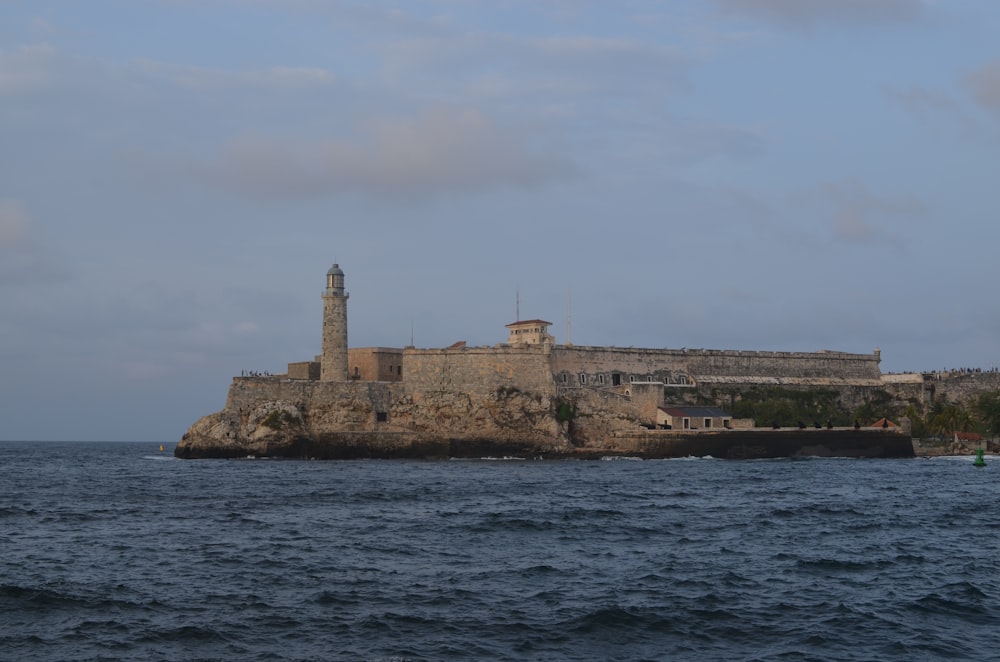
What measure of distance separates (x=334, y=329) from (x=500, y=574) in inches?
1803

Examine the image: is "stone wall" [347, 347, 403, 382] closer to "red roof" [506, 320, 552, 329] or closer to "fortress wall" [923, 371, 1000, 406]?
"red roof" [506, 320, 552, 329]

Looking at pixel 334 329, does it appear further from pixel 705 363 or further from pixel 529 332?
pixel 705 363

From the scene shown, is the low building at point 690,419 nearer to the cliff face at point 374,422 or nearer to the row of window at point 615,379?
the row of window at point 615,379

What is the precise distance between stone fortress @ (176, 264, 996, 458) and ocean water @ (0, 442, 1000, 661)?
75.5 ft

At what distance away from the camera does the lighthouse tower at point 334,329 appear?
65.9 metres

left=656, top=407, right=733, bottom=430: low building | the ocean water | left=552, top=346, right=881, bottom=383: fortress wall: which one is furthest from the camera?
left=552, top=346, right=881, bottom=383: fortress wall

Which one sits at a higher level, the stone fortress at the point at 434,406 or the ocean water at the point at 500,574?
the stone fortress at the point at 434,406

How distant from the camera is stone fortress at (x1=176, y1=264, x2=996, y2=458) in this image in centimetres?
6350

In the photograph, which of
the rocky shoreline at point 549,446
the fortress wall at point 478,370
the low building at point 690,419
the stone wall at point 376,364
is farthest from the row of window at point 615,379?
the stone wall at point 376,364

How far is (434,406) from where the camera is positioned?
6481 cm

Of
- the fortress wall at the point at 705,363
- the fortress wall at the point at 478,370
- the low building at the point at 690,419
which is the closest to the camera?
the fortress wall at the point at 478,370

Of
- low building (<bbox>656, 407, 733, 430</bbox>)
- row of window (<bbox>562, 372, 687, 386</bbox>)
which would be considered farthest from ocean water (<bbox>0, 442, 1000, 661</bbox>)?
row of window (<bbox>562, 372, 687, 386</bbox>)

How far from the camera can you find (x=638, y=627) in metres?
17.3

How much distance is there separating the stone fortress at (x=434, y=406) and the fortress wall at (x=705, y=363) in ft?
0.62
